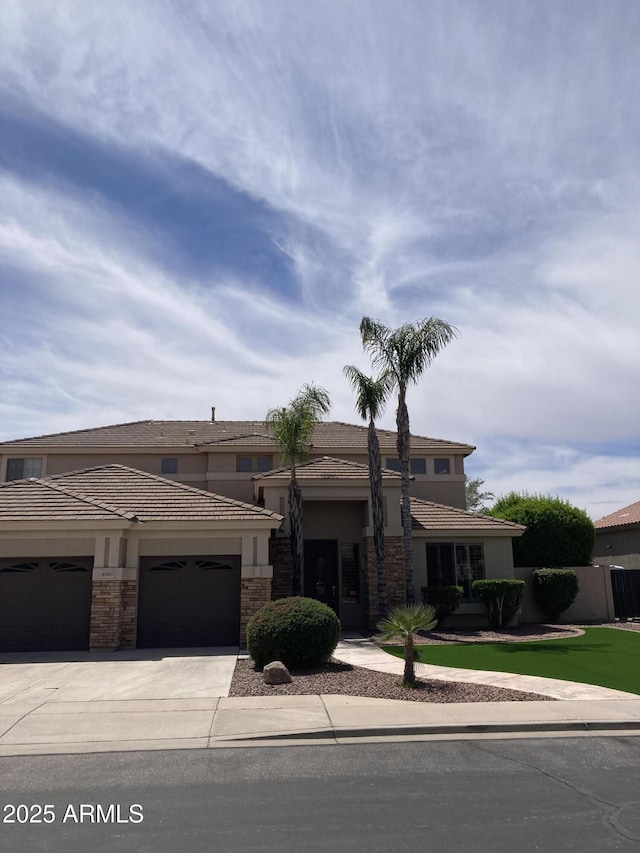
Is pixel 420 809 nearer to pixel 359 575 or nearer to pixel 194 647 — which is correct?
pixel 194 647

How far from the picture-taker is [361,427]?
3094 cm

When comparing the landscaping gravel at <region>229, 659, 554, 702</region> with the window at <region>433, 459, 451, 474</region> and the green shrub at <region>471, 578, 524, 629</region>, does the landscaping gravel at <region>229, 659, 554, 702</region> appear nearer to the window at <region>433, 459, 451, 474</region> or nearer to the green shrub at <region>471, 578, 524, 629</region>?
the green shrub at <region>471, 578, 524, 629</region>

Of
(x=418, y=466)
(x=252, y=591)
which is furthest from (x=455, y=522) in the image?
(x=252, y=591)

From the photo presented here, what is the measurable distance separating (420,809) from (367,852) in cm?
103

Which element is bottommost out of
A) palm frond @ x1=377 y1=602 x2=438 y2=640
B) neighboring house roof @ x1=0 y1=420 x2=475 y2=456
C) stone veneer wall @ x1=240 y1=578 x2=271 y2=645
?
palm frond @ x1=377 y1=602 x2=438 y2=640

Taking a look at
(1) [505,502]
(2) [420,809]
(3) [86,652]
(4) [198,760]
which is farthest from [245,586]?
(1) [505,502]

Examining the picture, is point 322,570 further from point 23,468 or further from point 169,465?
point 23,468

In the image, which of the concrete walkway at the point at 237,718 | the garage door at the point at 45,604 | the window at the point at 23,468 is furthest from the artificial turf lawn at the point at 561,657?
the window at the point at 23,468

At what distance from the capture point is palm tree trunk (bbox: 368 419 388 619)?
19.9 metres

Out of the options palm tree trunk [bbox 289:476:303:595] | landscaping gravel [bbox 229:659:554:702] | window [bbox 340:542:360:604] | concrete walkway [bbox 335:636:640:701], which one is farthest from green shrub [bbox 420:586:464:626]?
landscaping gravel [bbox 229:659:554:702]

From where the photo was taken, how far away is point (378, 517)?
20.4m

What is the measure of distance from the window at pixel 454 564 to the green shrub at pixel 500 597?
92 cm

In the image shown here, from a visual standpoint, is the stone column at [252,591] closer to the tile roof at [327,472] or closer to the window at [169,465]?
the tile roof at [327,472]

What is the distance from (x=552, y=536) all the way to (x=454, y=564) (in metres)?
4.89
